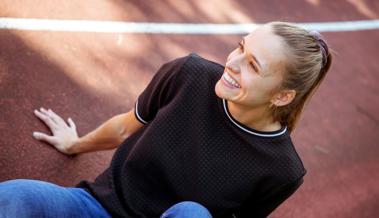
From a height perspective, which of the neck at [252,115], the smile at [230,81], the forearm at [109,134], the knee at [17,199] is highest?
the smile at [230,81]

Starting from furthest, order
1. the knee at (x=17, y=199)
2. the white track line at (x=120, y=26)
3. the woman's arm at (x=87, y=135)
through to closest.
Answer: the white track line at (x=120, y=26) < the woman's arm at (x=87, y=135) < the knee at (x=17, y=199)

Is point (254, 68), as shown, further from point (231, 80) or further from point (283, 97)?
point (283, 97)

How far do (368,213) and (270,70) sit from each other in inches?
114

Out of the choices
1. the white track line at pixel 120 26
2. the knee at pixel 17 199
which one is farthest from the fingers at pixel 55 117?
the knee at pixel 17 199

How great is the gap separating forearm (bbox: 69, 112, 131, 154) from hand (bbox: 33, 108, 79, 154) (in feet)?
0.78

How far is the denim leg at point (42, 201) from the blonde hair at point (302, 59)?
992 mm

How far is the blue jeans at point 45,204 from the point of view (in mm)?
2044

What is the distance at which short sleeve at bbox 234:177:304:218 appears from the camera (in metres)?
2.44

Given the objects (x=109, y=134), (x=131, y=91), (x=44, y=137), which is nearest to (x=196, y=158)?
(x=109, y=134)

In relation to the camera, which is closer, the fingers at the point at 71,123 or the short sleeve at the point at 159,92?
the short sleeve at the point at 159,92

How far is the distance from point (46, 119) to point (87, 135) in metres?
0.51

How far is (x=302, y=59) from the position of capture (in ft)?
7.45

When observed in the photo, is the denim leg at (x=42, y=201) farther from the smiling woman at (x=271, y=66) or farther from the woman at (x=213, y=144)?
the smiling woman at (x=271, y=66)

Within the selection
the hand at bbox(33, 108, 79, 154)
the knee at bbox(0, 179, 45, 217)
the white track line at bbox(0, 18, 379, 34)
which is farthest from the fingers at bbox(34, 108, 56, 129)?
the knee at bbox(0, 179, 45, 217)
